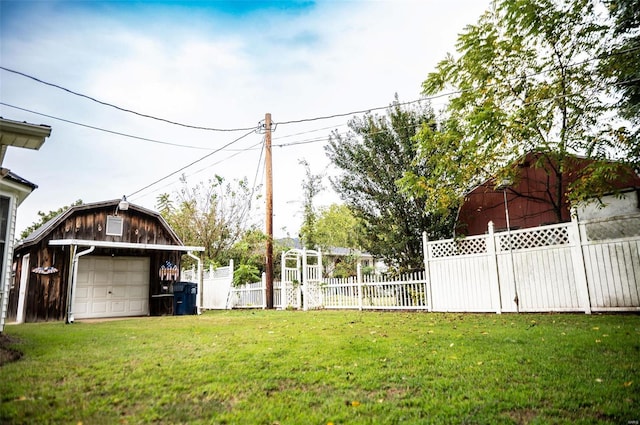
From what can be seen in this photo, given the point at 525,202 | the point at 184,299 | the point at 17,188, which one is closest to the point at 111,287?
the point at 184,299

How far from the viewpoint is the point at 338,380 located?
358cm

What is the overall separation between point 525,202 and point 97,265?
51.4 ft

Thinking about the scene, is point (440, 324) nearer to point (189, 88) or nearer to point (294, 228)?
point (189, 88)

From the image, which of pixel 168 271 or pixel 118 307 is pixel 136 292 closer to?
pixel 118 307

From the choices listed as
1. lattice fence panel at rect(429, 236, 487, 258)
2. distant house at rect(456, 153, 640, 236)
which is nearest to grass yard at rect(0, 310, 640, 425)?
lattice fence panel at rect(429, 236, 487, 258)

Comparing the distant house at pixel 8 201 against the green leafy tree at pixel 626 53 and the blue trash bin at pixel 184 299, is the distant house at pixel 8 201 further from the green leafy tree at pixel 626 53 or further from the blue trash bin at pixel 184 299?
the green leafy tree at pixel 626 53

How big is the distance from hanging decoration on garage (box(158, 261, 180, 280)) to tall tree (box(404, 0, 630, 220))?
10.0 metres

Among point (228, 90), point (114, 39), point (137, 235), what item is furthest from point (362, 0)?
point (137, 235)

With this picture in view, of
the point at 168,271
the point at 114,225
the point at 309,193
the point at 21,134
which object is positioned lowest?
the point at 168,271

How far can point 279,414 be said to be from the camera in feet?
8.99

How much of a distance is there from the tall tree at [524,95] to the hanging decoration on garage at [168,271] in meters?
10.0

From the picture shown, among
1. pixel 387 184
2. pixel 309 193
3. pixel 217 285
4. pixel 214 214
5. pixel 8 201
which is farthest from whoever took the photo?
pixel 309 193

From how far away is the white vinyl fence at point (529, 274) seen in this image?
26.6ft

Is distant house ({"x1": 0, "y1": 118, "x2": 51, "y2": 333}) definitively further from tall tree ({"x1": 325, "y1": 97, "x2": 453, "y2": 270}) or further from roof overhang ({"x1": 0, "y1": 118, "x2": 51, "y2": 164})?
tall tree ({"x1": 325, "y1": 97, "x2": 453, "y2": 270})
